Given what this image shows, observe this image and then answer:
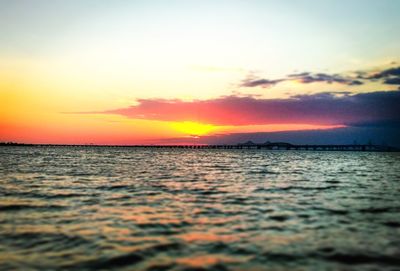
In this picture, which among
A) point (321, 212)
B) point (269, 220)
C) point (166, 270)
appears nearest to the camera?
point (166, 270)

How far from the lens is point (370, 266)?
8664 millimetres

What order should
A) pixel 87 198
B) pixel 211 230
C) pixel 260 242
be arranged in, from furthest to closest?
1. pixel 87 198
2. pixel 211 230
3. pixel 260 242

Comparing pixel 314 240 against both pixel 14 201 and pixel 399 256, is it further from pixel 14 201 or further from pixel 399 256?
pixel 14 201

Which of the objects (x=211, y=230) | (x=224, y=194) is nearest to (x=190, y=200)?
(x=224, y=194)

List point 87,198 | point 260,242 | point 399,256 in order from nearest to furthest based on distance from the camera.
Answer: point 399,256, point 260,242, point 87,198

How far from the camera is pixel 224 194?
21625mm

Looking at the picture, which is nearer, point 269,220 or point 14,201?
point 269,220

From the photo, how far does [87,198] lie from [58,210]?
142 inches

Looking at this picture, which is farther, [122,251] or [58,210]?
[58,210]

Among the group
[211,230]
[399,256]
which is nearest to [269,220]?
[211,230]

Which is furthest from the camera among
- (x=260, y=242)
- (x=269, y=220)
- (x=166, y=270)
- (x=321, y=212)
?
(x=321, y=212)

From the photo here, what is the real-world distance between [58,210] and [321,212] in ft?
37.1

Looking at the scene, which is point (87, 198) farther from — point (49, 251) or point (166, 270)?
point (166, 270)

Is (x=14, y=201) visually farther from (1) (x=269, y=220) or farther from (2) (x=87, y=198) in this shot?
(1) (x=269, y=220)
